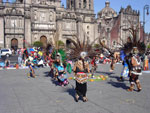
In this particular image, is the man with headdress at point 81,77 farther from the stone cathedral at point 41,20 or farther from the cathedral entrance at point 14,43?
the cathedral entrance at point 14,43

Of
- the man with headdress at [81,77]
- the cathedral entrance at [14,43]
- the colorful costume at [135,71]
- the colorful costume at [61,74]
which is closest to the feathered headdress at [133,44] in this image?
the colorful costume at [135,71]

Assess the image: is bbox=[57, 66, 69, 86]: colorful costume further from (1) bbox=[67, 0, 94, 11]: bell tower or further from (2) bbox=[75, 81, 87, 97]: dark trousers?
(1) bbox=[67, 0, 94, 11]: bell tower

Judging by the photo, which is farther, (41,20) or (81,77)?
(41,20)

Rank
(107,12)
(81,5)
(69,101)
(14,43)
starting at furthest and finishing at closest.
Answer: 1. (107,12)
2. (81,5)
3. (14,43)
4. (69,101)

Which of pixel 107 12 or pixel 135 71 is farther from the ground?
pixel 107 12

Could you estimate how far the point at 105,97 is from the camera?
677 cm

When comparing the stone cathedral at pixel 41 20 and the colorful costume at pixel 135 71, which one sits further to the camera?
the stone cathedral at pixel 41 20

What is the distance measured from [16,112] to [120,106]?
120 inches

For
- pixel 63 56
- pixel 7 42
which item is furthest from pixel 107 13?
pixel 63 56

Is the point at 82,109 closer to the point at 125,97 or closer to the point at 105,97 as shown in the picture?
the point at 105,97

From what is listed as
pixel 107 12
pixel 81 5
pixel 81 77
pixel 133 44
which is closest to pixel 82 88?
pixel 81 77

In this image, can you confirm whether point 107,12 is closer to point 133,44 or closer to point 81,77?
point 133,44

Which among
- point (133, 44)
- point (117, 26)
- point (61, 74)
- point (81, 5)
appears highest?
point (81, 5)

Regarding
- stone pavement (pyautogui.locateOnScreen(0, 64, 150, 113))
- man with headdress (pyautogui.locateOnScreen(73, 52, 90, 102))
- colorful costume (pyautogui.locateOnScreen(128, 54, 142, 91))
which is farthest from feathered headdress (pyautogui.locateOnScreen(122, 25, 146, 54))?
man with headdress (pyautogui.locateOnScreen(73, 52, 90, 102))
